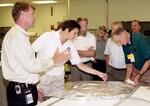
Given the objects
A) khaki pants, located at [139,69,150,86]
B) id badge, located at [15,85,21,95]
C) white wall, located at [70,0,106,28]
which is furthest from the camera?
white wall, located at [70,0,106,28]

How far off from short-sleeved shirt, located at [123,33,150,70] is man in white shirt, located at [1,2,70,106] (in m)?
1.01

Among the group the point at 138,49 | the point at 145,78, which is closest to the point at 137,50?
the point at 138,49

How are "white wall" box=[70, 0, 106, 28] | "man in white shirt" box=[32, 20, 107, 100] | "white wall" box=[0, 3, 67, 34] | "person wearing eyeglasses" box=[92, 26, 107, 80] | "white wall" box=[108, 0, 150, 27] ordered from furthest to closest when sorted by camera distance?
"white wall" box=[0, 3, 67, 34] → "white wall" box=[70, 0, 106, 28] → "white wall" box=[108, 0, 150, 27] → "person wearing eyeglasses" box=[92, 26, 107, 80] → "man in white shirt" box=[32, 20, 107, 100]

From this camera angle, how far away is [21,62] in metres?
2.05

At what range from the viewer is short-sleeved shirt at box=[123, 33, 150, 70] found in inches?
Answer: 113

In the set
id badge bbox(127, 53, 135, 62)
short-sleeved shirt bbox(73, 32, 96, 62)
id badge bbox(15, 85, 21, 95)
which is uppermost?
short-sleeved shirt bbox(73, 32, 96, 62)

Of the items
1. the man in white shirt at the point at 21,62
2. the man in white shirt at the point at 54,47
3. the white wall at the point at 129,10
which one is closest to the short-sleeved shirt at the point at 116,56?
the man in white shirt at the point at 54,47

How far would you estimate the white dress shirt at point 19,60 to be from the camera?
2045 millimetres

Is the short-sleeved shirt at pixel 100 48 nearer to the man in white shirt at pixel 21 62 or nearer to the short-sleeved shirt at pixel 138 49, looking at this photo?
the short-sleeved shirt at pixel 138 49

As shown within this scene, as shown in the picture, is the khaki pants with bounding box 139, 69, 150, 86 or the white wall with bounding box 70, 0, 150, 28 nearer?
the khaki pants with bounding box 139, 69, 150, 86

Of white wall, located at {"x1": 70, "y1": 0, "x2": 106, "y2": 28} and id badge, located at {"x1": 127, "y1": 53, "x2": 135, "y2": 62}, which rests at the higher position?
white wall, located at {"x1": 70, "y1": 0, "x2": 106, "y2": 28}

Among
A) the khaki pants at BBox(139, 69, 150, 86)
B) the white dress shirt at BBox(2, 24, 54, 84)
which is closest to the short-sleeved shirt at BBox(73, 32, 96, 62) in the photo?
the khaki pants at BBox(139, 69, 150, 86)

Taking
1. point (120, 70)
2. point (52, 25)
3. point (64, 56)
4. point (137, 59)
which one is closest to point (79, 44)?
point (120, 70)

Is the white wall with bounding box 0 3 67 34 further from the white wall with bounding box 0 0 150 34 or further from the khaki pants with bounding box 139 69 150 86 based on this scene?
the khaki pants with bounding box 139 69 150 86
